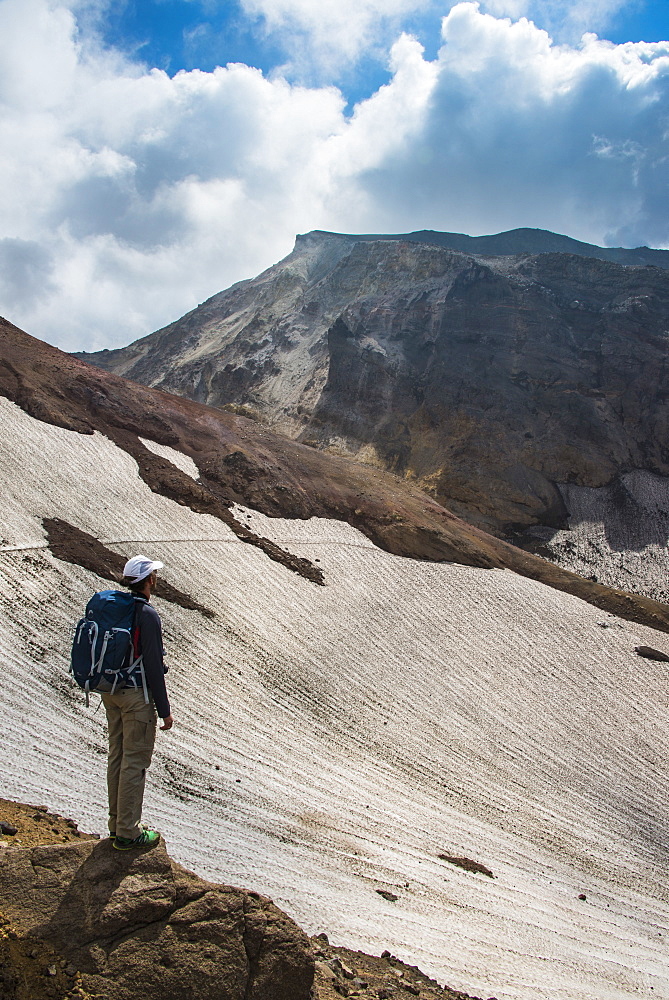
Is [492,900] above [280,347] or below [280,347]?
below

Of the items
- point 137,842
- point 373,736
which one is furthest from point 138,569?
point 373,736

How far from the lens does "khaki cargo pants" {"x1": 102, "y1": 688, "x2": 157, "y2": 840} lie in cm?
565

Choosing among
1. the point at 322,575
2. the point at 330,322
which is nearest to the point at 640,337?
the point at 330,322

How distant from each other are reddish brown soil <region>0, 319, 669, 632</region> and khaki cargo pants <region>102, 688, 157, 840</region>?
18.0m

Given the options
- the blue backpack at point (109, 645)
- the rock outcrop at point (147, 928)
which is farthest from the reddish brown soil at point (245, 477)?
the rock outcrop at point (147, 928)

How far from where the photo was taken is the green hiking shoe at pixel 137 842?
206 inches

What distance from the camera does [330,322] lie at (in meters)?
77.6

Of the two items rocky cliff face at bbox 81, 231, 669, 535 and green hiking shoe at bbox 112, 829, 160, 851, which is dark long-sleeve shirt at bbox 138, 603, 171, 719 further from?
rocky cliff face at bbox 81, 231, 669, 535

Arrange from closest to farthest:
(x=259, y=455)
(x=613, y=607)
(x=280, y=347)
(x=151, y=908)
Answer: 1. (x=151, y=908)
2. (x=613, y=607)
3. (x=259, y=455)
4. (x=280, y=347)

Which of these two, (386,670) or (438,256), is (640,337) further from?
(386,670)

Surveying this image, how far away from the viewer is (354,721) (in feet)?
56.7

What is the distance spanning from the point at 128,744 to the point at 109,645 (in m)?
0.90

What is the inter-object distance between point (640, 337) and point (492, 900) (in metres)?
69.3

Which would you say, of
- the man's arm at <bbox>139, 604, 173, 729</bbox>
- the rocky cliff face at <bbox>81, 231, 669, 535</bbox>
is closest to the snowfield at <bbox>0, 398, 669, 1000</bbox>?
the man's arm at <bbox>139, 604, 173, 729</bbox>
